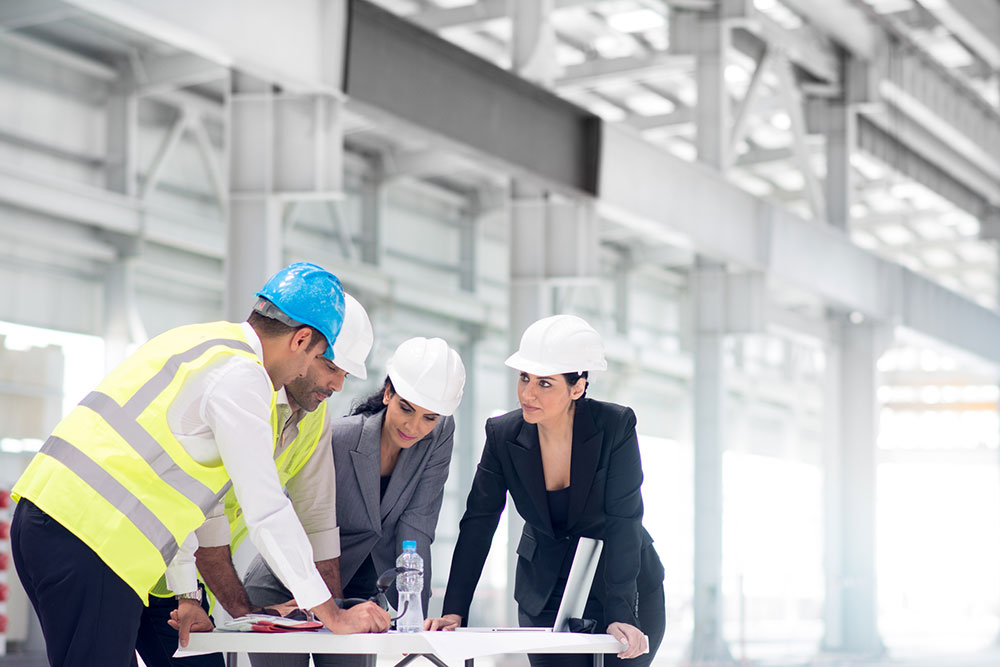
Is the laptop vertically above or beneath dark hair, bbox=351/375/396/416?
beneath

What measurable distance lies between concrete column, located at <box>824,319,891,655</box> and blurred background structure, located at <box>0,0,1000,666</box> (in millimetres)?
36

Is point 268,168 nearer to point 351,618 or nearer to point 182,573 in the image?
point 182,573

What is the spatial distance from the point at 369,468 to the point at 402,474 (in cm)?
12

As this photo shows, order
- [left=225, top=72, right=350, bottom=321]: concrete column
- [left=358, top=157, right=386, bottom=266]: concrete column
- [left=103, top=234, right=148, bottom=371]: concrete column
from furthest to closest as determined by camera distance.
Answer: [left=358, top=157, right=386, bottom=266]: concrete column → [left=103, top=234, right=148, bottom=371]: concrete column → [left=225, top=72, right=350, bottom=321]: concrete column

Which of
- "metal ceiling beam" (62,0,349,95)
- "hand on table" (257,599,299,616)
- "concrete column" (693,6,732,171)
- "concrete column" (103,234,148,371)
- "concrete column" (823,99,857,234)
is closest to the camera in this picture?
"hand on table" (257,599,299,616)

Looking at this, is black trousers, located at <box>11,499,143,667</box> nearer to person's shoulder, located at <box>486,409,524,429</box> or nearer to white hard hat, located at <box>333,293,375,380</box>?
white hard hat, located at <box>333,293,375,380</box>

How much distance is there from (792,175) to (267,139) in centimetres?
1902

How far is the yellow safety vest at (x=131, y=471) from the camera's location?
3.11 meters

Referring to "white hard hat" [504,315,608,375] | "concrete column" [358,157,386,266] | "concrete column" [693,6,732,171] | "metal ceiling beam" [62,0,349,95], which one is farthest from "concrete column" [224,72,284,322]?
"concrete column" [358,157,386,266]

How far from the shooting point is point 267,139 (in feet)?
27.8

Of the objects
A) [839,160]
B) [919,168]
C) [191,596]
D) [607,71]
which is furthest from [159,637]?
[919,168]

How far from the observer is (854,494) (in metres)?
A: 18.2

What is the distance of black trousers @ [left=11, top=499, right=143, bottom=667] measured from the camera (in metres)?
3.11

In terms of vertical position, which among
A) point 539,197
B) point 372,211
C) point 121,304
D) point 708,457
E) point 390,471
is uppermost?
point 372,211
